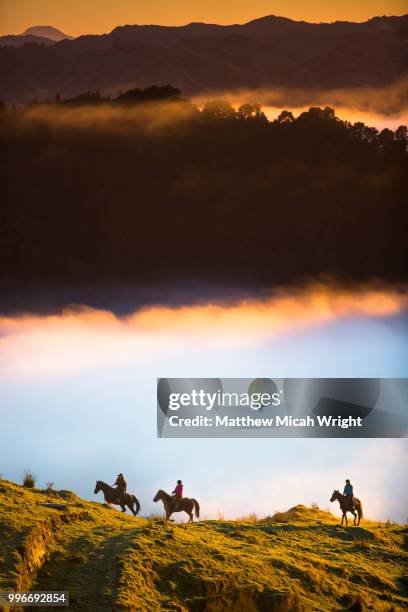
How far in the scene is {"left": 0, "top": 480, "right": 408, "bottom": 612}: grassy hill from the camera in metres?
33.4

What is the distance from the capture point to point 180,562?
35844mm

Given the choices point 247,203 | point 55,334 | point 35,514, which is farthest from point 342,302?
point 35,514

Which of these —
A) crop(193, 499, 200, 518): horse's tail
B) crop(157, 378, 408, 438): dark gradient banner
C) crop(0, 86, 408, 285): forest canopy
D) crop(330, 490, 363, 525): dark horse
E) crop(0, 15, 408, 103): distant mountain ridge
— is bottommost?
crop(193, 499, 200, 518): horse's tail

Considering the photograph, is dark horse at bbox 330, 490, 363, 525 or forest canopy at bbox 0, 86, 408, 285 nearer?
dark horse at bbox 330, 490, 363, 525

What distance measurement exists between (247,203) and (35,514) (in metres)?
45.9

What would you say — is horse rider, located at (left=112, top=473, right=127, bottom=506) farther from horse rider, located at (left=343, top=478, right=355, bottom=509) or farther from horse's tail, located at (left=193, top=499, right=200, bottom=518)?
horse rider, located at (left=343, top=478, right=355, bottom=509)

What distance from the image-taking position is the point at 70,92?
262 feet

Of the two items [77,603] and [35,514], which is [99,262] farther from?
[77,603]

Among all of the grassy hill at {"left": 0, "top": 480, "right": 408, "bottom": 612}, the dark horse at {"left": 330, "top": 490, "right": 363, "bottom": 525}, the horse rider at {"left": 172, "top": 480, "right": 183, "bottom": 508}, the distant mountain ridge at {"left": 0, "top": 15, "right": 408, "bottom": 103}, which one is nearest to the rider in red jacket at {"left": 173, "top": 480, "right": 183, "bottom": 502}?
the horse rider at {"left": 172, "top": 480, "right": 183, "bottom": 508}

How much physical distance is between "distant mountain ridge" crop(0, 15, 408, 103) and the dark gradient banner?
76.8ft

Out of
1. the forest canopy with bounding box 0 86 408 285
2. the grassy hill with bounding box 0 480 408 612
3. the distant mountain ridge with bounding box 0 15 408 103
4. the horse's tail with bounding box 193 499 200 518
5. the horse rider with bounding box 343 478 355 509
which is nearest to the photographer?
the grassy hill with bounding box 0 480 408 612

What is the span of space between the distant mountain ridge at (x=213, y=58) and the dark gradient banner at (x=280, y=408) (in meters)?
23.4

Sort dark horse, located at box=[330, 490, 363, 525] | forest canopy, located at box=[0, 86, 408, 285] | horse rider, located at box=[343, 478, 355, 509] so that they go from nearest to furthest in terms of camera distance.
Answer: dark horse, located at box=[330, 490, 363, 525] → horse rider, located at box=[343, 478, 355, 509] → forest canopy, located at box=[0, 86, 408, 285]

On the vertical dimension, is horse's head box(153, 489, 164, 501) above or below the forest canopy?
below
